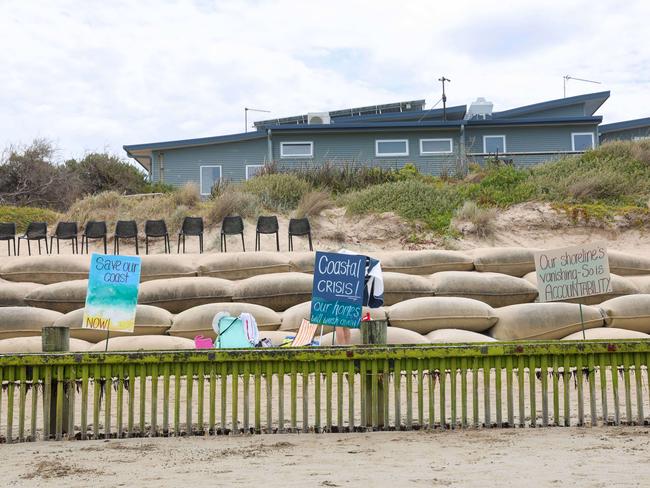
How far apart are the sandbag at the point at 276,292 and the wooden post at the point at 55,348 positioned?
4.01 m

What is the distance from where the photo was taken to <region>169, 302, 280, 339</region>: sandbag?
8.73 meters

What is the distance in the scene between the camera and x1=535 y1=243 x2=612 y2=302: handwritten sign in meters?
6.68

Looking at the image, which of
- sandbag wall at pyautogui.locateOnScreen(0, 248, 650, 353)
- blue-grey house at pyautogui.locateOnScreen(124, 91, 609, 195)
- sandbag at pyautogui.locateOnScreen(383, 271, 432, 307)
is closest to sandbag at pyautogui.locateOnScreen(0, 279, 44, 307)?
sandbag wall at pyautogui.locateOnScreen(0, 248, 650, 353)

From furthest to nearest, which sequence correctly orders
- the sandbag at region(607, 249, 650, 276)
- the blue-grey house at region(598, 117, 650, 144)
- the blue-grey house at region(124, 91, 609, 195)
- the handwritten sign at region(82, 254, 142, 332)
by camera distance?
the blue-grey house at region(598, 117, 650, 144)
the blue-grey house at region(124, 91, 609, 195)
the sandbag at region(607, 249, 650, 276)
the handwritten sign at region(82, 254, 142, 332)

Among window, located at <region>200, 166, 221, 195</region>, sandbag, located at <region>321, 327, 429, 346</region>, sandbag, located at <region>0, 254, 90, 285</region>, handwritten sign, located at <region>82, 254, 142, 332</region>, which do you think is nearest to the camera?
handwritten sign, located at <region>82, 254, 142, 332</region>

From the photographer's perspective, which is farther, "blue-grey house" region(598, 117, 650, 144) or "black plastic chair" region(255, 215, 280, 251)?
"blue-grey house" region(598, 117, 650, 144)

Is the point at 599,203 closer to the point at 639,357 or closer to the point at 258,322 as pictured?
the point at 258,322

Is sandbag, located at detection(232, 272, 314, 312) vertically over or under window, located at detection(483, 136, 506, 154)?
under

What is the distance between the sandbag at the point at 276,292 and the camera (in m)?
9.48

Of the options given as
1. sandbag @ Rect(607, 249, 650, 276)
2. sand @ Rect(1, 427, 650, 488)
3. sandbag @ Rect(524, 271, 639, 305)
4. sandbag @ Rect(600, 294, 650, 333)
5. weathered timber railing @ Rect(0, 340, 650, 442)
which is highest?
sandbag @ Rect(607, 249, 650, 276)

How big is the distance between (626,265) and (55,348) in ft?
25.5

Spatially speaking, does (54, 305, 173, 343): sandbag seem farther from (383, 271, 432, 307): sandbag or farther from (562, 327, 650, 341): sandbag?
(562, 327, 650, 341): sandbag

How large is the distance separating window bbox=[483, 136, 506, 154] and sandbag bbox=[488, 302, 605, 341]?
50.9 ft

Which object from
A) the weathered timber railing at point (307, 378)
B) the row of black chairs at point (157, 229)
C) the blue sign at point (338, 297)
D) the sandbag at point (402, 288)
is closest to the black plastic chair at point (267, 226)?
the row of black chairs at point (157, 229)
